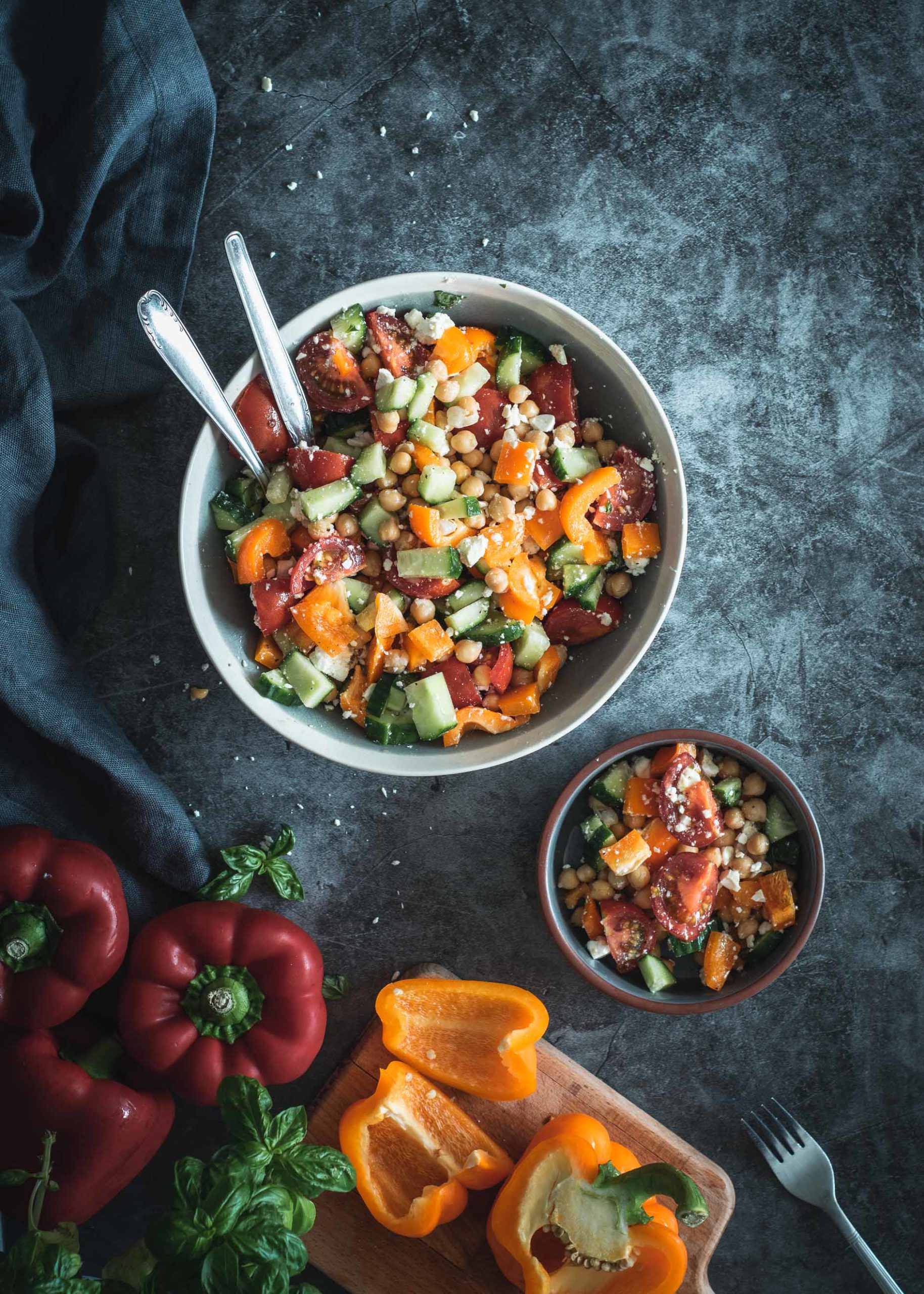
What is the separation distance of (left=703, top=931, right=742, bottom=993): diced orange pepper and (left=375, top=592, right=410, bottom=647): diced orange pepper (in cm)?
150

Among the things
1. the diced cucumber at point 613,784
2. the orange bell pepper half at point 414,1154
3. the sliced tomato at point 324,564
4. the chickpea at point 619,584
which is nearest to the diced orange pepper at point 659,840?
the diced cucumber at point 613,784

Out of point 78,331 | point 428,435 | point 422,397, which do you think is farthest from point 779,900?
point 78,331

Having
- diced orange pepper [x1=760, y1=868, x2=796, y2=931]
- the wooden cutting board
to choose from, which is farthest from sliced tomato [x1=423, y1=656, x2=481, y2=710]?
the wooden cutting board

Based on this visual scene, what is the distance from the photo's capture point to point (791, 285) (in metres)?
3.47

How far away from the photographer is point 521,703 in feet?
10.3

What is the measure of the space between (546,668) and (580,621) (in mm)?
192

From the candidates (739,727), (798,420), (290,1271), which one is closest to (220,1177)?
(290,1271)

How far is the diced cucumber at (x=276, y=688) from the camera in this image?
3100mm

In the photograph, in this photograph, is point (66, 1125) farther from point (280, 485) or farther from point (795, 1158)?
point (795, 1158)

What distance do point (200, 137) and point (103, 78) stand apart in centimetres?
33

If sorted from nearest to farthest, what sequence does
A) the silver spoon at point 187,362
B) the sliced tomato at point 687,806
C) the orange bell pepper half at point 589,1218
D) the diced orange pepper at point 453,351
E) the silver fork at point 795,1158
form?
the silver spoon at point 187,362, the orange bell pepper half at point 589,1218, the diced orange pepper at point 453,351, the sliced tomato at point 687,806, the silver fork at point 795,1158

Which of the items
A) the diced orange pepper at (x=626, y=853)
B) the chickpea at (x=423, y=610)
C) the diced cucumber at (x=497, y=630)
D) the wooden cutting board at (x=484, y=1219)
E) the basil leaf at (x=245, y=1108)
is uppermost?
the chickpea at (x=423, y=610)

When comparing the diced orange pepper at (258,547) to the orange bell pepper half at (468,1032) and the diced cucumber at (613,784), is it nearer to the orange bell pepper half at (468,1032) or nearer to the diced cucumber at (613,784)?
the diced cucumber at (613,784)

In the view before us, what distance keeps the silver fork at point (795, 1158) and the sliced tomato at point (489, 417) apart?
2591mm
